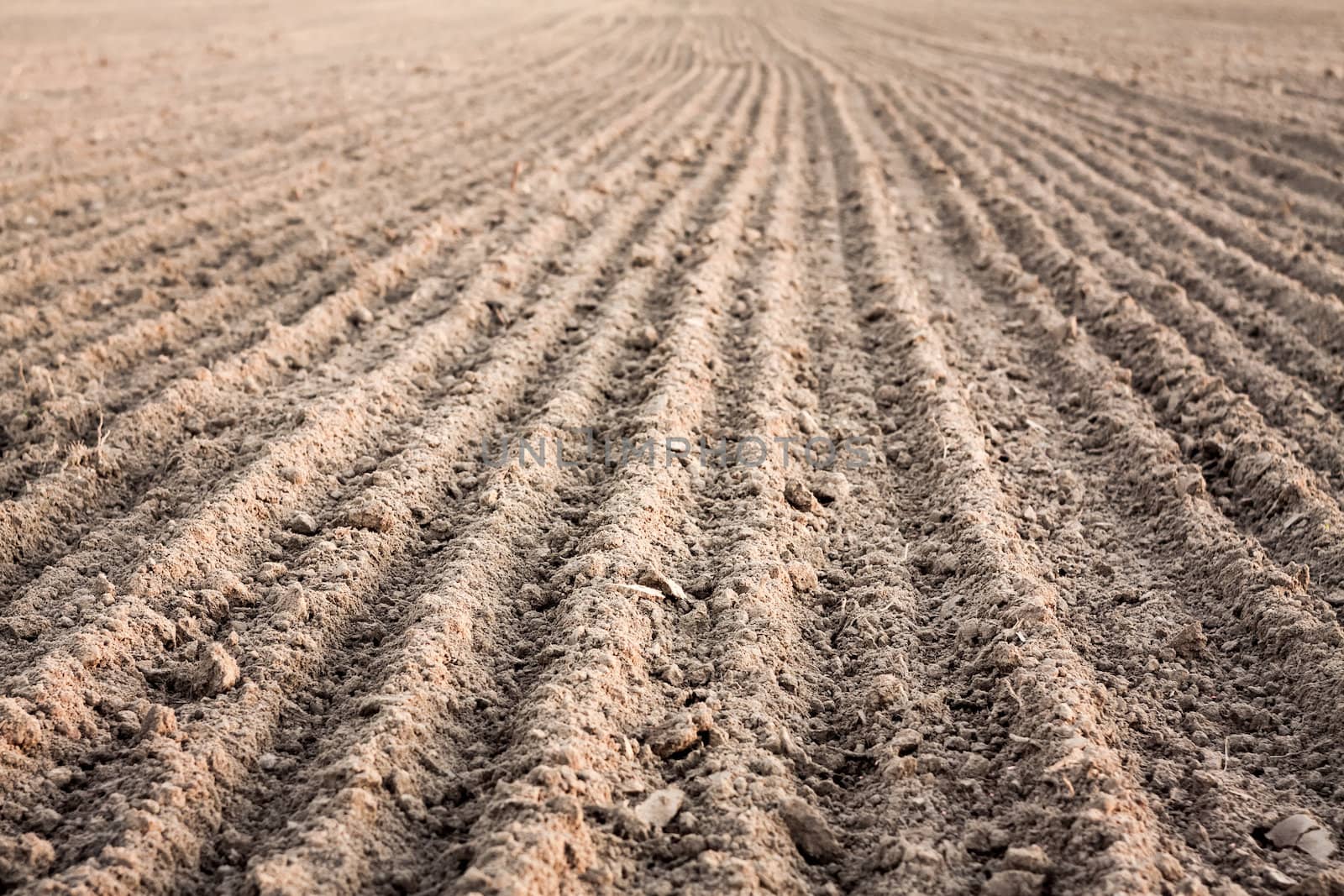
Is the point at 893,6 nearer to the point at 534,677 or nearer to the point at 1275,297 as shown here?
the point at 1275,297

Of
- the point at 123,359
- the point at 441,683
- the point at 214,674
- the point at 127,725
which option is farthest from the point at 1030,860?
the point at 123,359

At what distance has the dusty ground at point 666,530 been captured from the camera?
1947mm

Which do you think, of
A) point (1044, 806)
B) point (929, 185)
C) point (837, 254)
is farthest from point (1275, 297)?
point (1044, 806)

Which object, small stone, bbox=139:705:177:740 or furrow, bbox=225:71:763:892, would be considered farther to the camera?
small stone, bbox=139:705:177:740

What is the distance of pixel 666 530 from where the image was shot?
2850 mm

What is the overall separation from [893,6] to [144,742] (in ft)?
67.4

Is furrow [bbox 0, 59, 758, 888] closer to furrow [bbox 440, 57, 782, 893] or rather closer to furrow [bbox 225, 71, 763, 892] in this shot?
furrow [bbox 225, 71, 763, 892]

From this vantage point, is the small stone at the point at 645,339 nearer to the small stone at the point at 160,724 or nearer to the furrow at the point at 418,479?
the furrow at the point at 418,479

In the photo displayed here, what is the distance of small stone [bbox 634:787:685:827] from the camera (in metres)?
1.96

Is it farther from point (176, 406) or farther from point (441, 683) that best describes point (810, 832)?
point (176, 406)

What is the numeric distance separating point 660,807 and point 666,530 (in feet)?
3.30

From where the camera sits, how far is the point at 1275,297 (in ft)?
14.6

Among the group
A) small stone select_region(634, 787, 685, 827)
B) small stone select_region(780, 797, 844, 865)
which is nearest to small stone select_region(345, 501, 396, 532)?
small stone select_region(634, 787, 685, 827)

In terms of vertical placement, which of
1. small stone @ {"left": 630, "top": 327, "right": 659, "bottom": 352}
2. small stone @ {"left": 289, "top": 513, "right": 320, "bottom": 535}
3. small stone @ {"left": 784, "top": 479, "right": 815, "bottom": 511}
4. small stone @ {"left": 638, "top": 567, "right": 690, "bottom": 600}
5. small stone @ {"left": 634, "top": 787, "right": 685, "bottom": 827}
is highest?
small stone @ {"left": 630, "top": 327, "right": 659, "bottom": 352}
